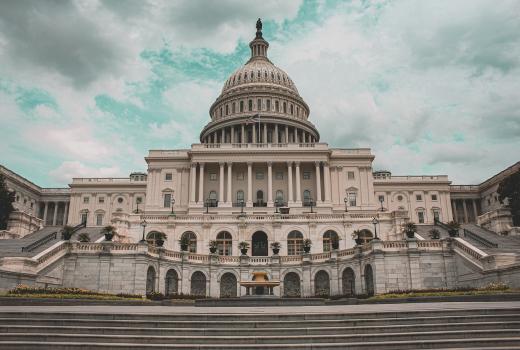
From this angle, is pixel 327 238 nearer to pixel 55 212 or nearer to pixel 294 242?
pixel 294 242

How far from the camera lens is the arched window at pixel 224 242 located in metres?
59.2

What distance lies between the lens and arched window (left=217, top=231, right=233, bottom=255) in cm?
5922

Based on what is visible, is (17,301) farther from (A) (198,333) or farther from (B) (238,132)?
(B) (238,132)

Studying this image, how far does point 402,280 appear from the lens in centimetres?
4084

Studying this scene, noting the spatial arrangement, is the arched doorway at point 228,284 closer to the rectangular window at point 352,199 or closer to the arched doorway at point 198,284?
the arched doorway at point 198,284

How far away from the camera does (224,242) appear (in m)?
59.5

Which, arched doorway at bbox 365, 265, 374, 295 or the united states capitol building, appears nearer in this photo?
the united states capitol building

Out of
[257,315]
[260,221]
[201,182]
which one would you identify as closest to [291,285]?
[260,221]

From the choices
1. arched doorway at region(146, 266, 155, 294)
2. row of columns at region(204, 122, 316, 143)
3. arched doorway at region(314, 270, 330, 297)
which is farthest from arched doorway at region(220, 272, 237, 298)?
row of columns at region(204, 122, 316, 143)

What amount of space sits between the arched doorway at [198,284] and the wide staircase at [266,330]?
102ft

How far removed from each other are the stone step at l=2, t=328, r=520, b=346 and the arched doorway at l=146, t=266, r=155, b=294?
1098 inches

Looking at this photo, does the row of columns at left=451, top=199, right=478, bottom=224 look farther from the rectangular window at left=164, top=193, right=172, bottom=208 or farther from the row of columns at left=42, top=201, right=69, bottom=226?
the row of columns at left=42, top=201, right=69, bottom=226

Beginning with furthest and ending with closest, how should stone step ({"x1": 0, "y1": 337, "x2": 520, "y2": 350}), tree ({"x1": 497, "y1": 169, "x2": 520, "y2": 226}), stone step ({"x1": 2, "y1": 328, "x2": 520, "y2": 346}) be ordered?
tree ({"x1": 497, "y1": 169, "x2": 520, "y2": 226}) < stone step ({"x1": 2, "y1": 328, "x2": 520, "y2": 346}) < stone step ({"x1": 0, "y1": 337, "x2": 520, "y2": 350})

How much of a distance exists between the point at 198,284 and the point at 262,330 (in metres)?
33.2
